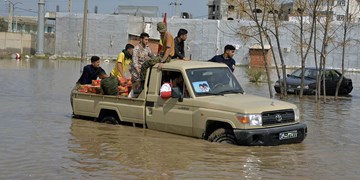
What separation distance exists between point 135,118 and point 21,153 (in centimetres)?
284

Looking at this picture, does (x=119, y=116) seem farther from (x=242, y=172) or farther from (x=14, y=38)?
(x=14, y=38)

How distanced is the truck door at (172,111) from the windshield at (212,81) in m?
0.21

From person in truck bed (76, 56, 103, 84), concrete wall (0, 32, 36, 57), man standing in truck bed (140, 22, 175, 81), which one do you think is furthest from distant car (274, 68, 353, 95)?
concrete wall (0, 32, 36, 57)

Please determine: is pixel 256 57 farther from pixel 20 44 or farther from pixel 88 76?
pixel 88 76

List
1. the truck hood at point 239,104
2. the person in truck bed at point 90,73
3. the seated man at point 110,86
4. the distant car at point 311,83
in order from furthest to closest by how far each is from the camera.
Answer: the distant car at point 311,83, the person in truck bed at point 90,73, the seated man at point 110,86, the truck hood at point 239,104

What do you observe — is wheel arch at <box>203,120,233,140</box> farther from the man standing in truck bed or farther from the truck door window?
the man standing in truck bed

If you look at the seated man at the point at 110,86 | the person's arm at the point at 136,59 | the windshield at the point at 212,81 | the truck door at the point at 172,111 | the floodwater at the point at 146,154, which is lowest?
the floodwater at the point at 146,154

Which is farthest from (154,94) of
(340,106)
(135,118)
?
(340,106)

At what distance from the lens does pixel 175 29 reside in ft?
218

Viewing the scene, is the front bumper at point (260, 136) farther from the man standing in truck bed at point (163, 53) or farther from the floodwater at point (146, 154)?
Result: the man standing in truck bed at point (163, 53)

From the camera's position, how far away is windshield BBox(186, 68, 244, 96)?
11.4 m

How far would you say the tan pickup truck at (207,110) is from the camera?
10.5 meters

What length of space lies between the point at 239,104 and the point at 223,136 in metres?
0.64

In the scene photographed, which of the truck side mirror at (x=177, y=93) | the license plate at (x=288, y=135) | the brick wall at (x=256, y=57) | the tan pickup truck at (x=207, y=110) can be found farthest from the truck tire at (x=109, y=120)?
A: the brick wall at (x=256, y=57)
